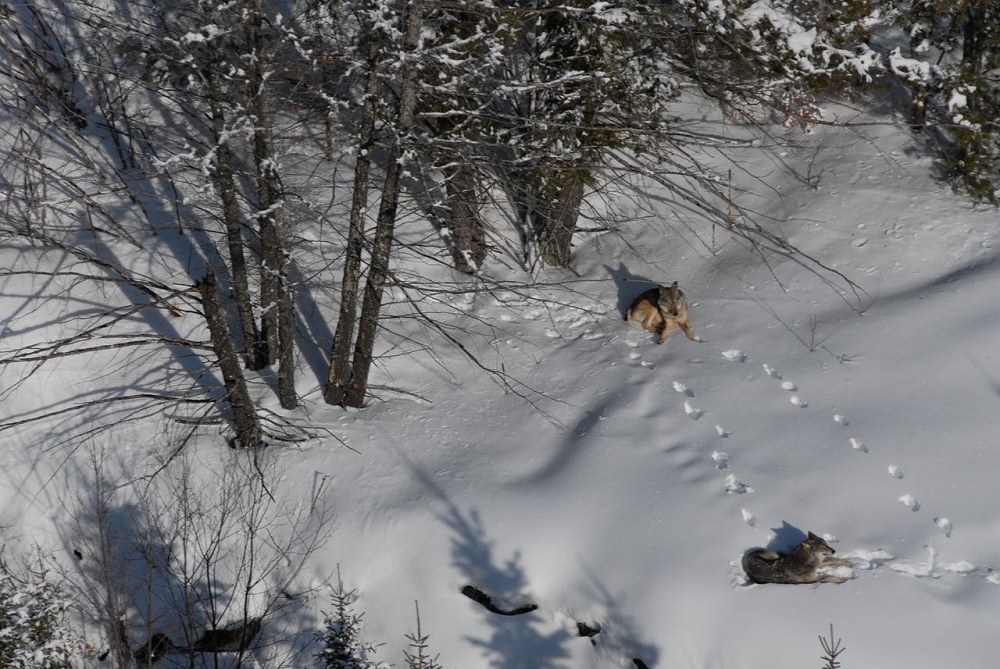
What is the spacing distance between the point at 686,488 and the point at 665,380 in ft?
5.51

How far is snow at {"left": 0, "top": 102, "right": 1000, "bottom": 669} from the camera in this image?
6484 mm

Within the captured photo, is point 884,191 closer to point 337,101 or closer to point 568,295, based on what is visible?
point 568,295

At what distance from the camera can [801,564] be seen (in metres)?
6.44

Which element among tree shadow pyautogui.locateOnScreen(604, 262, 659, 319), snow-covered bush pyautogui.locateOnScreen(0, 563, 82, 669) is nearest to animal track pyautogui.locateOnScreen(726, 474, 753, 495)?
tree shadow pyautogui.locateOnScreen(604, 262, 659, 319)

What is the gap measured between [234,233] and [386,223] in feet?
5.51

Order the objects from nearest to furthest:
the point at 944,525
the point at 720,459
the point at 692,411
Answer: the point at 944,525, the point at 720,459, the point at 692,411

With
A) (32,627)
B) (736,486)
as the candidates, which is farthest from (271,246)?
(736,486)

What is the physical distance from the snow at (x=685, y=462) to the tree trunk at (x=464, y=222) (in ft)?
2.10

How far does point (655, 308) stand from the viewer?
9.55 metres

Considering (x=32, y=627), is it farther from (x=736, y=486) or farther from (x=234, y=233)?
(x=736, y=486)

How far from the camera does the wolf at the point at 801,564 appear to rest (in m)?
6.43

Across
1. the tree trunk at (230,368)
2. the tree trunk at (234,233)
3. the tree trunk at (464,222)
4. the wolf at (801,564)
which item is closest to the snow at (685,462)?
the wolf at (801,564)

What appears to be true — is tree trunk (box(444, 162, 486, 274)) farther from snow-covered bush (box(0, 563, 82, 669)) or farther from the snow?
snow-covered bush (box(0, 563, 82, 669))

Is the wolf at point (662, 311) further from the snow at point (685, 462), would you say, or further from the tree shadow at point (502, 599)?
the tree shadow at point (502, 599)
